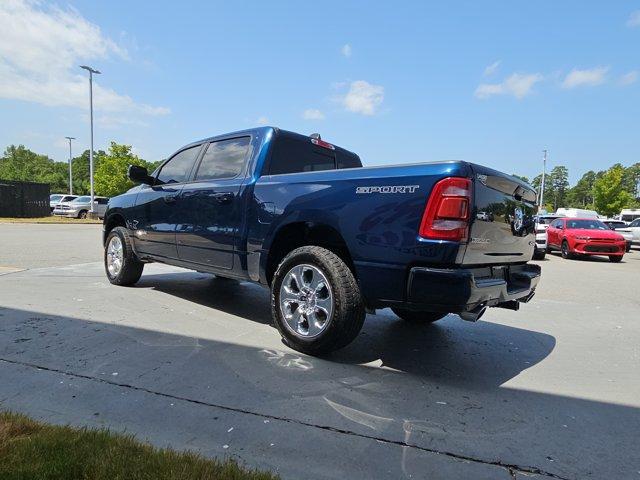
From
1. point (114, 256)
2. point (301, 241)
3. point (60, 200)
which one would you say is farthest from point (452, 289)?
point (60, 200)

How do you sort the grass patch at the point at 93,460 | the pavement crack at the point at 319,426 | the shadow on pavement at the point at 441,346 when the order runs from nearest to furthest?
1. the grass patch at the point at 93,460
2. the pavement crack at the point at 319,426
3. the shadow on pavement at the point at 441,346

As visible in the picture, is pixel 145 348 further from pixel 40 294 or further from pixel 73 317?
pixel 40 294

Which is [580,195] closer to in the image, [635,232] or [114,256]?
[635,232]

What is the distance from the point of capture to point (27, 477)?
1.89 metres

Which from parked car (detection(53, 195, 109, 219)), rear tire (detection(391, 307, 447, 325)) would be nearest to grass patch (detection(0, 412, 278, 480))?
rear tire (detection(391, 307, 447, 325))

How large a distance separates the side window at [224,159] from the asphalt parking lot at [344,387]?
5.17 ft

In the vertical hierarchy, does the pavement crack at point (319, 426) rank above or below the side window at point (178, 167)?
below

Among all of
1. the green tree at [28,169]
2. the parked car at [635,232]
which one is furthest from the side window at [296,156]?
the green tree at [28,169]

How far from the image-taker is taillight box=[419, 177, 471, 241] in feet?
9.71

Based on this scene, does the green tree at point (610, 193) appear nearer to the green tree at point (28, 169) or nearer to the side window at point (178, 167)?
the side window at point (178, 167)

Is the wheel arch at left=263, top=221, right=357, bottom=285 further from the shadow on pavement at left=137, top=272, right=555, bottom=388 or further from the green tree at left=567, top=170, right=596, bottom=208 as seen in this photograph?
the green tree at left=567, top=170, right=596, bottom=208

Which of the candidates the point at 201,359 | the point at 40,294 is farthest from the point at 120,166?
the point at 201,359

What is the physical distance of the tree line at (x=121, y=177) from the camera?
151ft

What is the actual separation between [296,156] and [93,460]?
341 centimetres
